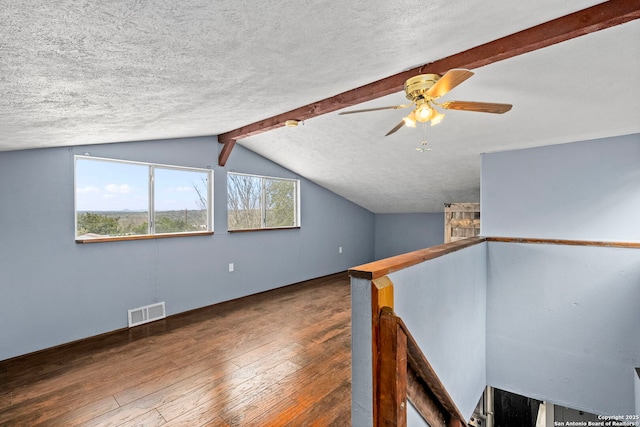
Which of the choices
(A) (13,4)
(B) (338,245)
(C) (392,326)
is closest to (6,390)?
(A) (13,4)

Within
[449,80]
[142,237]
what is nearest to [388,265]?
[449,80]

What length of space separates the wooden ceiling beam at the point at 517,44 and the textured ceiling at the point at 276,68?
0.20ft

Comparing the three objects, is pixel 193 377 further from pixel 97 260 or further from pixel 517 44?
pixel 517 44

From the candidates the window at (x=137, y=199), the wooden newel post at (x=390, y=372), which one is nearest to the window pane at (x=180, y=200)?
the window at (x=137, y=199)

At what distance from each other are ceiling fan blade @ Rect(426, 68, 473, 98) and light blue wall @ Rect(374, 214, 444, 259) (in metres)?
4.79

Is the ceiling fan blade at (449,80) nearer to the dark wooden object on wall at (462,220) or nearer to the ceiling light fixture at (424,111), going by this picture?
the ceiling light fixture at (424,111)

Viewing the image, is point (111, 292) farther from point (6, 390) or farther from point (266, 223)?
point (266, 223)

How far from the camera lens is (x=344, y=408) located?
6.84ft

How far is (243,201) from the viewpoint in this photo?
4801 mm

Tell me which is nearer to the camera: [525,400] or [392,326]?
[392,326]

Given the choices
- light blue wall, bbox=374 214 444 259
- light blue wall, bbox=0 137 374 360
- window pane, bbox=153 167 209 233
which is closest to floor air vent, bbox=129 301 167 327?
light blue wall, bbox=0 137 374 360

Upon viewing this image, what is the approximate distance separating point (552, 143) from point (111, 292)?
503 centimetres

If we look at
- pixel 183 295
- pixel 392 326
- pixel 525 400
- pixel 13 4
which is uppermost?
pixel 13 4

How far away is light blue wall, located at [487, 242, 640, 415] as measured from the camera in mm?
2812
